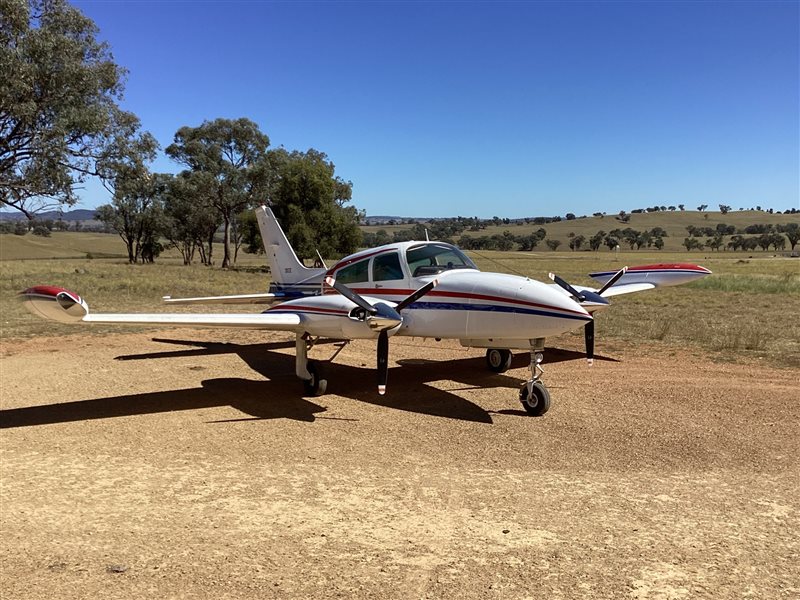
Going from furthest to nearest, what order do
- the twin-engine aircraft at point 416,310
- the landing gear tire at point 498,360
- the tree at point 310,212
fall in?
the tree at point 310,212, the landing gear tire at point 498,360, the twin-engine aircraft at point 416,310

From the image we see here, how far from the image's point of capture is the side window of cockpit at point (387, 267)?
36.6ft

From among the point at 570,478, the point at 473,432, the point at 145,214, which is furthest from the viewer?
the point at 145,214

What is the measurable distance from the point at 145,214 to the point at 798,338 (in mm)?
67033

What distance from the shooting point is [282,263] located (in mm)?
15539

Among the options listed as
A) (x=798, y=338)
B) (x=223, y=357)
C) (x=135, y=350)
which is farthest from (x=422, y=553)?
(x=798, y=338)

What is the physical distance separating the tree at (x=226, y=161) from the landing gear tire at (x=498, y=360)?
44.7 metres

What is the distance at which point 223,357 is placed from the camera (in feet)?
49.1

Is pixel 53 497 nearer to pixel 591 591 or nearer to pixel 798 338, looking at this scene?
pixel 591 591

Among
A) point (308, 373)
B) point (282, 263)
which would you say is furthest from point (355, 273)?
point (282, 263)

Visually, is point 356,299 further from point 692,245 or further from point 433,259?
point 692,245

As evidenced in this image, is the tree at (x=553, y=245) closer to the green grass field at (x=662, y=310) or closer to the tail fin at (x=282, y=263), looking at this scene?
the green grass field at (x=662, y=310)

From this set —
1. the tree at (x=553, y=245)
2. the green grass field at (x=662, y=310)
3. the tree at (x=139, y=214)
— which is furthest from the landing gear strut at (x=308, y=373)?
the tree at (x=553, y=245)

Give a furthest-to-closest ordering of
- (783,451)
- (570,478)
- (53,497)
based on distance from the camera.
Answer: (783,451) → (570,478) → (53,497)

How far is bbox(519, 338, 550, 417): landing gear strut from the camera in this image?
9203 millimetres
